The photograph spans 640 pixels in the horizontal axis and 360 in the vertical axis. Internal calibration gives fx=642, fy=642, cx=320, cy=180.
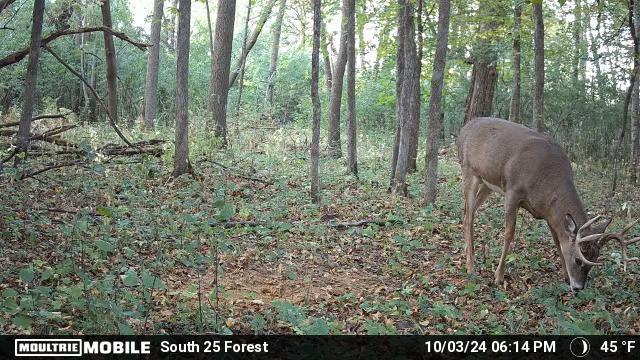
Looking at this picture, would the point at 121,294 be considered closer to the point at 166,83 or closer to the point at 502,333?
the point at 502,333

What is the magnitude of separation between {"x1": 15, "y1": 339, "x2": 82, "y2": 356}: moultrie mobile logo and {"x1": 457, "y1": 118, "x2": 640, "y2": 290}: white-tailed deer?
14.5ft

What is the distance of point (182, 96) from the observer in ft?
32.8

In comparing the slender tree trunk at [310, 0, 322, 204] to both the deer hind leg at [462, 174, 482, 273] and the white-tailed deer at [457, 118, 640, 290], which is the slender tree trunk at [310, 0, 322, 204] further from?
the deer hind leg at [462, 174, 482, 273]

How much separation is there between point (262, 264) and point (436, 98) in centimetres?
458

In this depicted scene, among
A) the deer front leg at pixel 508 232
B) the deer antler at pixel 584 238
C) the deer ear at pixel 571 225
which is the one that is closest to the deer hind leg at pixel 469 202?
the deer front leg at pixel 508 232

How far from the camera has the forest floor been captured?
15.9ft

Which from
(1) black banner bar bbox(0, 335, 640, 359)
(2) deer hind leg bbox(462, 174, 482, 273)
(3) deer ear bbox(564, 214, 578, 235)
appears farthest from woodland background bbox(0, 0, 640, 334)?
(3) deer ear bbox(564, 214, 578, 235)

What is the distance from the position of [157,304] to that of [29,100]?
8.83 ft

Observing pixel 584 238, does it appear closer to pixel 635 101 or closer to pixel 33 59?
pixel 33 59

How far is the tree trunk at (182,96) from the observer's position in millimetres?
9812

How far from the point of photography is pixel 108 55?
1314 cm

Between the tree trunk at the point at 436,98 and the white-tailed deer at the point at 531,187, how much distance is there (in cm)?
180

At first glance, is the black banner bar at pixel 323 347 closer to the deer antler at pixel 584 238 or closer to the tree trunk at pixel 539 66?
the deer antler at pixel 584 238

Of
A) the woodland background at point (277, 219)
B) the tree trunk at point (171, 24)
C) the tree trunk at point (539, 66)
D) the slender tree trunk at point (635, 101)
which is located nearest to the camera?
the woodland background at point (277, 219)
